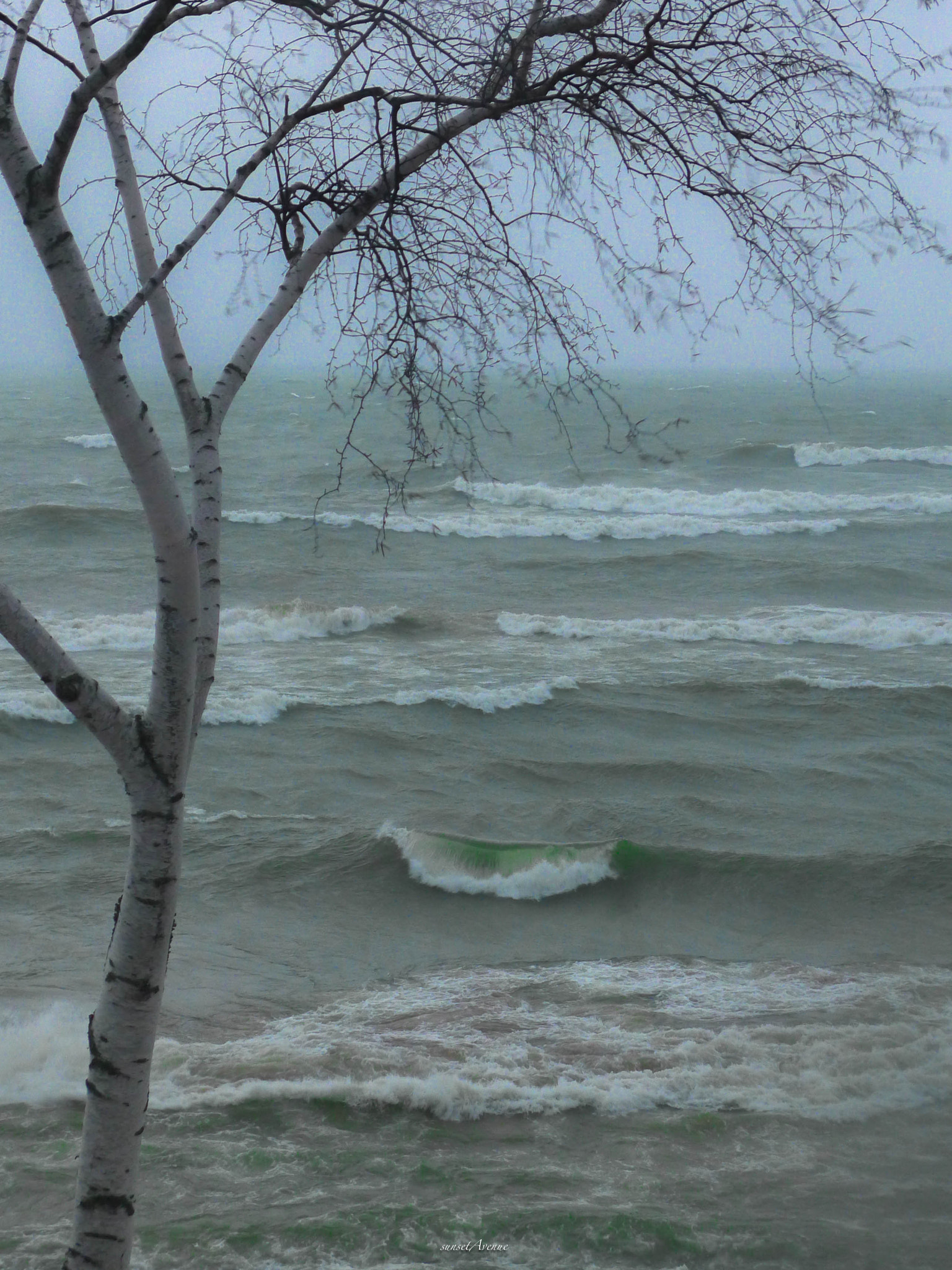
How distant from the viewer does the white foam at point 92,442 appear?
45.6m

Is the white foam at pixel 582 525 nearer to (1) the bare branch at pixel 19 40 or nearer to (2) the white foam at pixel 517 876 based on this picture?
(2) the white foam at pixel 517 876

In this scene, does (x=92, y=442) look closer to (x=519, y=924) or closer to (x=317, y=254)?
(x=519, y=924)

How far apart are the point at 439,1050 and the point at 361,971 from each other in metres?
2.06

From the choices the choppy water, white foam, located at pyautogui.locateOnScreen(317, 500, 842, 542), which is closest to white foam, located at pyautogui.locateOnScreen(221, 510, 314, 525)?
white foam, located at pyautogui.locateOnScreen(317, 500, 842, 542)

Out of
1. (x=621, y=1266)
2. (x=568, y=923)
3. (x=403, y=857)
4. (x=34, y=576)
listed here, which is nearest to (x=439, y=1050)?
(x=621, y=1266)

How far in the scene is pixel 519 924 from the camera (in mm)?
10023

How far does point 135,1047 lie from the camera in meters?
2.87

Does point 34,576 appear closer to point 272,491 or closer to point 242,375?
point 272,491

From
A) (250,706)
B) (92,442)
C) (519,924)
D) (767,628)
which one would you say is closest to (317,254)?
(519,924)

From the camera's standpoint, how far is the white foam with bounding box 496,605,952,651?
19.9 m

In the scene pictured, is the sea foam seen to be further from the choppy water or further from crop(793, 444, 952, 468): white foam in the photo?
crop(793, 444, 952, 468): white foam

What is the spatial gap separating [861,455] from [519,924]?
40812 mm

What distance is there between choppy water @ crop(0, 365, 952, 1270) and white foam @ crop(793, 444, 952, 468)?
20392 mm

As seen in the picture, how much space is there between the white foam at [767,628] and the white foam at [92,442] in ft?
95.7
